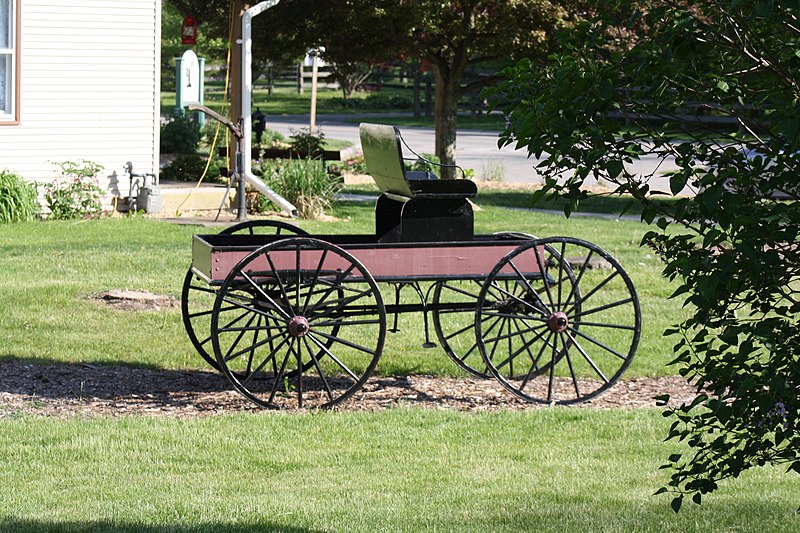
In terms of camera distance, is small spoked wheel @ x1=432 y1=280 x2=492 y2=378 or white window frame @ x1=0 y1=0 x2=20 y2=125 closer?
small spoked wheel @ x1=432 y1=280 x2=492 y2=378

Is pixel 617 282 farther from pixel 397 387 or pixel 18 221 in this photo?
pixel 18 221

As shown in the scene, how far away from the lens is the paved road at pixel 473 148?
2633cm

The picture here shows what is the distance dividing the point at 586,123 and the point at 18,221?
12360 mm

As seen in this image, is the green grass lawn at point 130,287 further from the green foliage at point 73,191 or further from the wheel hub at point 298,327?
the wheel hub at point 298,327

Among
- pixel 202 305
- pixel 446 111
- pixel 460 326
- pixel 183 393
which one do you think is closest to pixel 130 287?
pixel 202 305

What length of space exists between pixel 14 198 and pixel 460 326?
23.4 ft

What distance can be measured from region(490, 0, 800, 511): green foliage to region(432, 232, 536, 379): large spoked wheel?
4.12 m

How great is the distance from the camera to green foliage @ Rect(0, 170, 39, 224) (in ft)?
48.0

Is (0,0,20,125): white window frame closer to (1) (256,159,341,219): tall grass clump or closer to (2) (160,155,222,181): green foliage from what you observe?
(1) (256,159,341,219): tall grass clump

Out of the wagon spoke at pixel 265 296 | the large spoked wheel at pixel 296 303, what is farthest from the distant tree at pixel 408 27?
the wagon spoke at pixel 265 296

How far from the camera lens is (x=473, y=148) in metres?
33.8

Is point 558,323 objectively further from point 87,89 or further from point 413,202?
point 87,89

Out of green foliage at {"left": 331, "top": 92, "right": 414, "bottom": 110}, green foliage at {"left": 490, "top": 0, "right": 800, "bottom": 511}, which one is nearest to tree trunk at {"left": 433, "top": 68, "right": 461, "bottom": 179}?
green foliage at {"left": 490, "top": 0, "right": 800, "bottom": 511}

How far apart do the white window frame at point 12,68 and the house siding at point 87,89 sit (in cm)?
8
